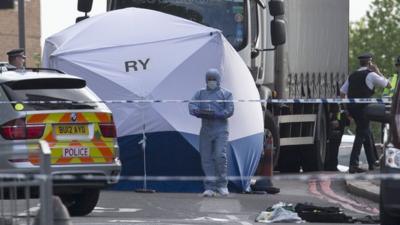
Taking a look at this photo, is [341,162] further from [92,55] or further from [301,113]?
[92,55]

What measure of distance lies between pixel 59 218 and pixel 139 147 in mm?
10048

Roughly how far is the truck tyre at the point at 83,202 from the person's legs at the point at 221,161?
357cm

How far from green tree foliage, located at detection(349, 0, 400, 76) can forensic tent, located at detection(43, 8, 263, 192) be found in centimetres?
6752

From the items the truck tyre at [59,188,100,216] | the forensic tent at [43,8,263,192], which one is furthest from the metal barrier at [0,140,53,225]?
the forensic tent at [43,8,263,192]

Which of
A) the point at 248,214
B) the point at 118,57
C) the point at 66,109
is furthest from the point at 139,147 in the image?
the point at 66,109

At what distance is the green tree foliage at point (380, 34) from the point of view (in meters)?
85.6

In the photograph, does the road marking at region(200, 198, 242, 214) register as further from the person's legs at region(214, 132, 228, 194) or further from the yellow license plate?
the yellow license plate

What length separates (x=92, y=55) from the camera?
17719 millimetres

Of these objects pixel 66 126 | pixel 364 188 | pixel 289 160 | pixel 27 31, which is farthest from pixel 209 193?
pixel 27 31

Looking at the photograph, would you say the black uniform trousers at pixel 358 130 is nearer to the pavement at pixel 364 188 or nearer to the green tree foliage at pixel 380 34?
the pavement at pixel 364 188

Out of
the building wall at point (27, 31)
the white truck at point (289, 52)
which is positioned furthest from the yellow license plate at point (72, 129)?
the building wall at point (27, 31)

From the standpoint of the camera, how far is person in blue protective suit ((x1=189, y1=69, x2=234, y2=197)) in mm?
16484

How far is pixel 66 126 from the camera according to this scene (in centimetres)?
1270

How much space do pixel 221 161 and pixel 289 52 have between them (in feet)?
18.8
